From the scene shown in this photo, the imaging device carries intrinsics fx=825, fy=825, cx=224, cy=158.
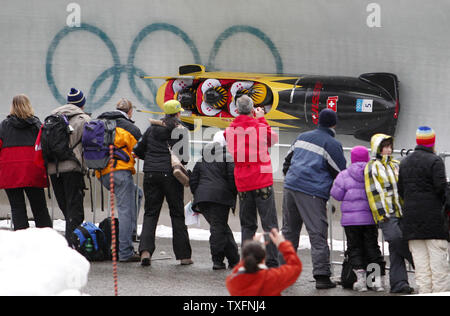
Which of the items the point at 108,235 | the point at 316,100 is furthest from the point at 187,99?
the point at 108,235

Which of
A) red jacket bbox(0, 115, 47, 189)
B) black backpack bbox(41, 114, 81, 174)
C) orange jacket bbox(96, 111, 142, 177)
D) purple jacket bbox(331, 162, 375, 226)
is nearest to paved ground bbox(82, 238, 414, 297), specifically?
purple jacket bbox(331, 162, 375, 226)

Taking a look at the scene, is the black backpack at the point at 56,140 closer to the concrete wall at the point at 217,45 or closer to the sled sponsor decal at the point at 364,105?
the sled sponsor decal at the point at 364,105

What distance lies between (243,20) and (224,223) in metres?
5.74

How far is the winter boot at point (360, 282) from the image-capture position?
684 cm

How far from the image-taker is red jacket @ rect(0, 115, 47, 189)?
8.49 meters

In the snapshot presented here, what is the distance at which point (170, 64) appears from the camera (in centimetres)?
1317

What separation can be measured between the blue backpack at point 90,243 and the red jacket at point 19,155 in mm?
802

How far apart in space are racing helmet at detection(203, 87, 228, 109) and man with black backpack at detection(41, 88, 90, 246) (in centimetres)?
387

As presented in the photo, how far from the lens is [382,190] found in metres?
6.91

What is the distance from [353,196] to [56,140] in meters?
3.06

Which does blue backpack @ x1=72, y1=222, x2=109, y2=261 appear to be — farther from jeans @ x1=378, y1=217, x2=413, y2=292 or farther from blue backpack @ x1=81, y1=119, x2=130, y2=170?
jeans @ x1=378, y1=217, x2=413, y2=292

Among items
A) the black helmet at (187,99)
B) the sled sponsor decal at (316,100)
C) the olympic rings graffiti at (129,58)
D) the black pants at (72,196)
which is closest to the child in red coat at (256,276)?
the black pants at (72,196)
